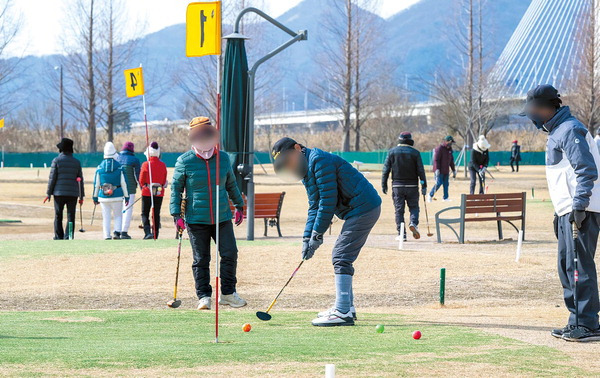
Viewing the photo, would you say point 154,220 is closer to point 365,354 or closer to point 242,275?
point 242,275

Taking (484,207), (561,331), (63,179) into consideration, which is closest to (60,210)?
(63,179)

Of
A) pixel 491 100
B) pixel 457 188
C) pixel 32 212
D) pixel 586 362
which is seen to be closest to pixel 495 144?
pixel 491 100

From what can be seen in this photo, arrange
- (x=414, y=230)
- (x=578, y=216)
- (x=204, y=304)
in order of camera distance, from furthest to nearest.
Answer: (x=414, y=230)
(x=204, y=304)
(x=578, y=216)

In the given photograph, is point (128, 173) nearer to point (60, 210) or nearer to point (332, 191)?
point (60, 210)

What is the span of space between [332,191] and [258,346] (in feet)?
5.20

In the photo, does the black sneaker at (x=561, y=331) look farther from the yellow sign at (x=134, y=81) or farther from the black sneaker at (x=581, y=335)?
the yellow sign at (x=134, y=81)

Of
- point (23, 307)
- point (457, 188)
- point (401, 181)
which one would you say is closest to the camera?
A: point (23, 307)

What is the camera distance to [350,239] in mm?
8562

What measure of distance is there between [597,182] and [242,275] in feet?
20.9

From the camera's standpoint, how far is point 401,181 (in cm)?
1761

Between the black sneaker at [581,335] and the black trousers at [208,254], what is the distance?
3.77 meters

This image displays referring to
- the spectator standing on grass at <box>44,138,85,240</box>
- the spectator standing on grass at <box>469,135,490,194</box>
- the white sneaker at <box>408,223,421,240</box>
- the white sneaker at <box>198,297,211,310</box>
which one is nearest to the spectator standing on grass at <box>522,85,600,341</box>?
the white sneaker at <box>198,297,211,310</box>

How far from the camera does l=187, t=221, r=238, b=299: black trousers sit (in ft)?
33.5

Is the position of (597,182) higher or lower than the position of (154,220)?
higher
